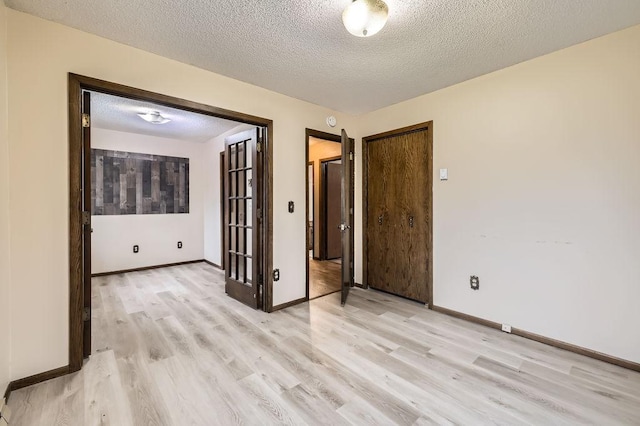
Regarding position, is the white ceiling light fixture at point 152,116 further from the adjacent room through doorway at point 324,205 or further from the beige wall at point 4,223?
the adjacent room through doorway at point 324,205

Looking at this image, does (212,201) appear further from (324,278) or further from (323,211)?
(324,278)

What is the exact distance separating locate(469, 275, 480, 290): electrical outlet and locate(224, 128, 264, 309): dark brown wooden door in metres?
2.17

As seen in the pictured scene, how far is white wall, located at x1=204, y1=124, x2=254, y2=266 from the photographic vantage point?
4977mm

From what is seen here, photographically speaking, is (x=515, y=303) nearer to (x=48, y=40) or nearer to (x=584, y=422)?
(x=584, y=422)

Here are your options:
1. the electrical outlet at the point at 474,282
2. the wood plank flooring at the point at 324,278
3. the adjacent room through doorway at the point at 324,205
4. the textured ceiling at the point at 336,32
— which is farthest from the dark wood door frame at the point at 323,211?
the electrical outlet at the point at 474,282

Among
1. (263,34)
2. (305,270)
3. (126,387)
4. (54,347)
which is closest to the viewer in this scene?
(126,387)

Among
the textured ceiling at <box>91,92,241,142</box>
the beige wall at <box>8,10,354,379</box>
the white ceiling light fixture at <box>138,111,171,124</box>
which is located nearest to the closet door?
the textured ceiling at <box>91,92,241,142</box>

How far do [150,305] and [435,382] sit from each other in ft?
9.89

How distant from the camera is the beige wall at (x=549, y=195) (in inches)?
79.2

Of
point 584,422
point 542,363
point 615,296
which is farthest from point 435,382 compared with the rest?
point 615,296

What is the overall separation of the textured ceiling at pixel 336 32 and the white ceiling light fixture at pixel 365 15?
16 centimetres

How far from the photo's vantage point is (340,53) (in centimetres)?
229

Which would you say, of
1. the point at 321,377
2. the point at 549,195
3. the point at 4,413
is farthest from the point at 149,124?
the point at 549,195

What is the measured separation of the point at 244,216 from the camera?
333cm
